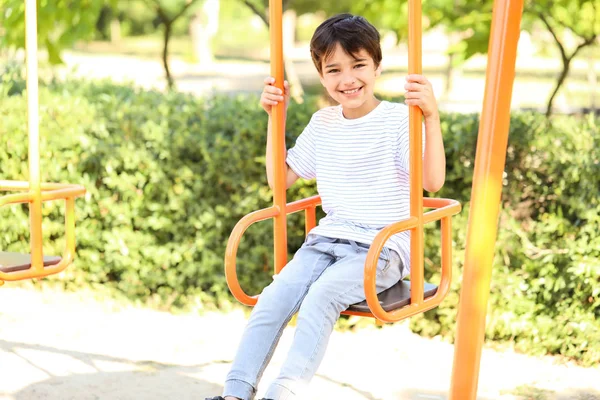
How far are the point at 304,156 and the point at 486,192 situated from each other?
90cm

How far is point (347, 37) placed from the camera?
10.2ft

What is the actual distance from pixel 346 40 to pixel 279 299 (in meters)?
0.86

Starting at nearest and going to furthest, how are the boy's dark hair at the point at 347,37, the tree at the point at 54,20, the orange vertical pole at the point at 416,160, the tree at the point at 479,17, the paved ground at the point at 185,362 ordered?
1. the orange vertical pole at the point at 416,160
2. the boy's dark hair at the point at 347,37
3. the paved ground at the point at 185,362
4. the tree at the point at 479,17
5. the tree at the point at 54,20

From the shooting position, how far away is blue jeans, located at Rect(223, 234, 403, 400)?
9.21ft

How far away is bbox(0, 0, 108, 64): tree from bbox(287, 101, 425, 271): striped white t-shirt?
3.59 meters

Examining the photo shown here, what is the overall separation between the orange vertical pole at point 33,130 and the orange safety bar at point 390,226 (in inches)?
37.7

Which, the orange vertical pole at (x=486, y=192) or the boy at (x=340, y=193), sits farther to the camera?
the boy at (x=340, y=193)

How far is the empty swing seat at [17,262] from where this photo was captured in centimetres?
354

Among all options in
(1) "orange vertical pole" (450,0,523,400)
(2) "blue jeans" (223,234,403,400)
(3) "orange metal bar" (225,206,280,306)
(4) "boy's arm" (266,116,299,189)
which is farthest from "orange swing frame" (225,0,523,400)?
(4) "boy's arm" (266,116,299,189)

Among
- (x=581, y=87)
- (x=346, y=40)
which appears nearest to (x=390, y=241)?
(x=346, y=40)

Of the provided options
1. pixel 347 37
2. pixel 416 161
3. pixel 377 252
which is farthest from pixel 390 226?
pixel 347 37

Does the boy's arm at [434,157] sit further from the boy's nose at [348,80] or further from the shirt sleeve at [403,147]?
the boy's nose at [348,80]

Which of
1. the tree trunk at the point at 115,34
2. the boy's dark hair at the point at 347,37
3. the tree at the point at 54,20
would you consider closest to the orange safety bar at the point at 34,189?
the boy's dark hair at the point at 347,37

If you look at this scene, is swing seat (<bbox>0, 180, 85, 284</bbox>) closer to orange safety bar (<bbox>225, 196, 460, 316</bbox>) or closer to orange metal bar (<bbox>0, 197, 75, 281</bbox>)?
orange metal bar (<bbox>0, 197, 75, 281</bbox>)
